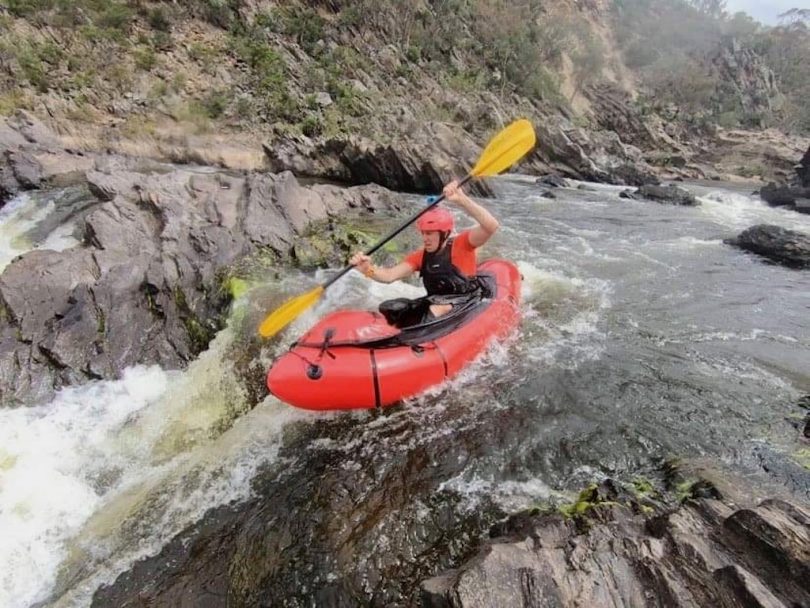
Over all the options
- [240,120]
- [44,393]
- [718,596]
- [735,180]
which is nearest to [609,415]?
[718,596]

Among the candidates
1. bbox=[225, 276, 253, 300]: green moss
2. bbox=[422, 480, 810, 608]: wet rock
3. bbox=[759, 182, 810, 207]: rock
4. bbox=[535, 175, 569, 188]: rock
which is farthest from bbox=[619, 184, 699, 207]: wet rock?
bbox=[422, 480, 810, 608]: wet rock

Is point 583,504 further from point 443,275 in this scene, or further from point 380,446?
point 443,275

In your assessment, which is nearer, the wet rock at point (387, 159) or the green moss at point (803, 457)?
the green moss at point (803, 457)

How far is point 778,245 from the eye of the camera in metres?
8.55

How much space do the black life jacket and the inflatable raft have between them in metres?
0.25

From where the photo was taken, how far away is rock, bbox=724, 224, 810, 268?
8289mm

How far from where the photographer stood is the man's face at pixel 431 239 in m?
4.20

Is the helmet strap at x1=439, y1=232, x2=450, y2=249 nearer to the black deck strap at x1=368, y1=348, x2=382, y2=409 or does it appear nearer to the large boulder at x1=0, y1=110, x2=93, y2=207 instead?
the black deck strap at x1=368, y1=348, x2=382, y2=409

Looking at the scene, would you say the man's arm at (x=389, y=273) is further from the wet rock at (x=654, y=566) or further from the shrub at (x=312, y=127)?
the shrub at (x=312, y=127)

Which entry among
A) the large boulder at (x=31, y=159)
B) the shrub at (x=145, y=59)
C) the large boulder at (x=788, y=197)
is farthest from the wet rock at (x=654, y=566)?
the shrub at (x=145, y=59)

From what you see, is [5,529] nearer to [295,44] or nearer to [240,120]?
[240,120]

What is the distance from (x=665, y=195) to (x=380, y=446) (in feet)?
46.4

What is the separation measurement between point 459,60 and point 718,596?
28759mm

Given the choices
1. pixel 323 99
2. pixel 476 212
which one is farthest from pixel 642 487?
pixel 323 99
